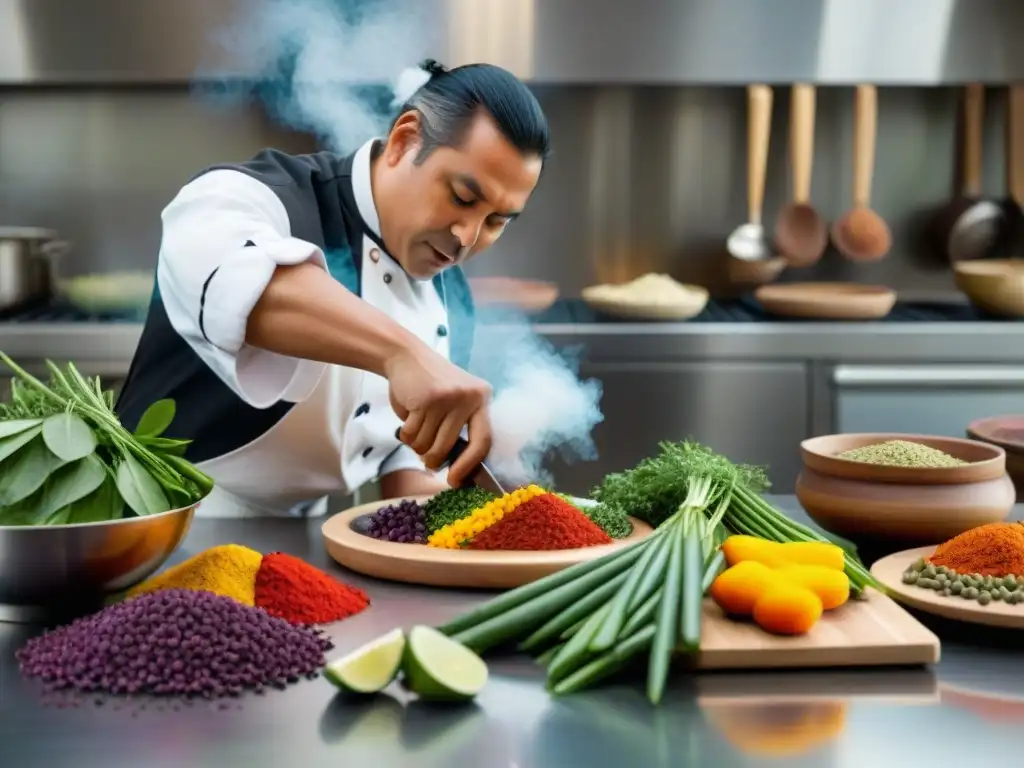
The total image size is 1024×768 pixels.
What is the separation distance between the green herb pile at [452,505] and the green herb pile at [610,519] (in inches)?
4.0

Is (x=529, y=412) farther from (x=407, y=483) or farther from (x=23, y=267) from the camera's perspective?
(x=23, y=267)

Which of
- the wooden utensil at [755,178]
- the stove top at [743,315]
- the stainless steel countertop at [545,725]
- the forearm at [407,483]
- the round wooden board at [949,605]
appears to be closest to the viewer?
the stainless steel countertop at [545,725]

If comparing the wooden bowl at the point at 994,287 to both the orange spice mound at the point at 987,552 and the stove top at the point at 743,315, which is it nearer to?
the stove top at the point at 743,315

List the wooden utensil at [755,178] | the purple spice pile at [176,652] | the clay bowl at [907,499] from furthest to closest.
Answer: the wooden utensil at [755,178] → the clay bowl at [907,499] → the purple spice pile at [176,652]

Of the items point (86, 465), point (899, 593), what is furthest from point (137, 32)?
point (899, 593)

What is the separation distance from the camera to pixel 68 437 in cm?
131

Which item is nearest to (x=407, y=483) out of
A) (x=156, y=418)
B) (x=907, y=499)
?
(x=156, y=418)

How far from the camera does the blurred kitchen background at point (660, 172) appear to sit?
3.38 metres

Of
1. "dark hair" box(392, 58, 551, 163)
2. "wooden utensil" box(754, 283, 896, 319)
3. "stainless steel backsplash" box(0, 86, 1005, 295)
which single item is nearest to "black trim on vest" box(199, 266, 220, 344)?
"dark hair" box(392, 58, 551, 163)

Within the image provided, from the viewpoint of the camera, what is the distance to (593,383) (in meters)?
3.32

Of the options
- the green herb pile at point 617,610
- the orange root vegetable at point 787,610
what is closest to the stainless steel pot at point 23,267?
the green herb pile at point 617,610

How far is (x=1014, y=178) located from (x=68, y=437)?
3.24 metres

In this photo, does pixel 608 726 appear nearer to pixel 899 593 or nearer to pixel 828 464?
pixel 899 593

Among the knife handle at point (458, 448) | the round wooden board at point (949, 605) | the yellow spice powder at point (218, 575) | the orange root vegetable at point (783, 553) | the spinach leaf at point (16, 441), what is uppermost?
the spinach leaf at point (16, 441)
